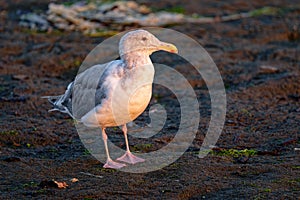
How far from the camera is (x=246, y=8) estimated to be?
16.1 m

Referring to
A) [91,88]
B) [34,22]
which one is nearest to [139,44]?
[91,88]

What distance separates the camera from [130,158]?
236 inches

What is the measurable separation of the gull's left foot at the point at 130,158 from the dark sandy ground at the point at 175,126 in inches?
10.6

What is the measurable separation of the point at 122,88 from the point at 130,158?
→ 800 millimetres

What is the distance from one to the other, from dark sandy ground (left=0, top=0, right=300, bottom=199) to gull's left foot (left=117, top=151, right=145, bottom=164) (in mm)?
269

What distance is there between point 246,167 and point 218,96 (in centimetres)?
317

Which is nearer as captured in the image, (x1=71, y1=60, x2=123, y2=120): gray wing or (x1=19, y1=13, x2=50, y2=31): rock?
(x1=71, y1=60, x2=123, y2=120): gray wing

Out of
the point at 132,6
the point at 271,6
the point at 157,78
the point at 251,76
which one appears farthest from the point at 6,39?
the point at 271,6

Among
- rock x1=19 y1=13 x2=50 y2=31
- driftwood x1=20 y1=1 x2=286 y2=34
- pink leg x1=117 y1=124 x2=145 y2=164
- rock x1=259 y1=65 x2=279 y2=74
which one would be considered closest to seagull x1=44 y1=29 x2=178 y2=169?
pink leg x1=117 y1=124 x2=145 y2=164

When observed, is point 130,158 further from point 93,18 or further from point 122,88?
point 93,18

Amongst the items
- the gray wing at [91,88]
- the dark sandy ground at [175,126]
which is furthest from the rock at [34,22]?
the gray wing at [91,88]

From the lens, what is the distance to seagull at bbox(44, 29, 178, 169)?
18.4 ft

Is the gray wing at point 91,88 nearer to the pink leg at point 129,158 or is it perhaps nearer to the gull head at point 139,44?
the gull head at point 139,44

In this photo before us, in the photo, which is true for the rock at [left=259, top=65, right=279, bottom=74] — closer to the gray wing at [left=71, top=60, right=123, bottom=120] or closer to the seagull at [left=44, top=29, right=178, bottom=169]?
the seagull at [left=44, top=29, right=178, bottom=169]
